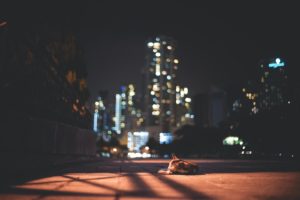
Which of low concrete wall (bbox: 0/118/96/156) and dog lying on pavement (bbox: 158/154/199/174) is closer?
low concrete wall (bbox: 0/118/96/156)

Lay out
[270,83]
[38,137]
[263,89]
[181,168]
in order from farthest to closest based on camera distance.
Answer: [263,89] → [270,83] → [38,137] → [181,168]

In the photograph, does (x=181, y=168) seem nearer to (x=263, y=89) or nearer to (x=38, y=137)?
(x=38, y=137)

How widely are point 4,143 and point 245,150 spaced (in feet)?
234

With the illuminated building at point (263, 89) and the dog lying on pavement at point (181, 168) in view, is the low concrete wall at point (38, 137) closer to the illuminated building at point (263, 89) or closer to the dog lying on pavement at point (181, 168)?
the dog lying on pavement at point (181, 168)

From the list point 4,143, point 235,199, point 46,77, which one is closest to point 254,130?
point 46,77

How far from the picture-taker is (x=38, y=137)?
27391mm

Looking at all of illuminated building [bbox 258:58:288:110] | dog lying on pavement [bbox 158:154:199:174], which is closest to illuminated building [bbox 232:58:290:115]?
illuminated building [bbox 258:58:288:110]

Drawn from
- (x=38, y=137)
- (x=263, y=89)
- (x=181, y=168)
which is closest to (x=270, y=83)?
(x=263, y=89)

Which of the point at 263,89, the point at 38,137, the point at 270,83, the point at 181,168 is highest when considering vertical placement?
the point at 270,83

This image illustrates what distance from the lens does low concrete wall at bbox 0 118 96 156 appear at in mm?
22236

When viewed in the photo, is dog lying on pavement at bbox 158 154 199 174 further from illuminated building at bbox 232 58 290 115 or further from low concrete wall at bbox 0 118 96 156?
illuminated building at bbox 232 58 290 115

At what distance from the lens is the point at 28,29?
34.1m

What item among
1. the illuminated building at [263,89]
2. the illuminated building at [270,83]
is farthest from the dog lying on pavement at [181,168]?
the illuminated building at [263,89]

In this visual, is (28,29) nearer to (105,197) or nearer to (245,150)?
(105,197)
